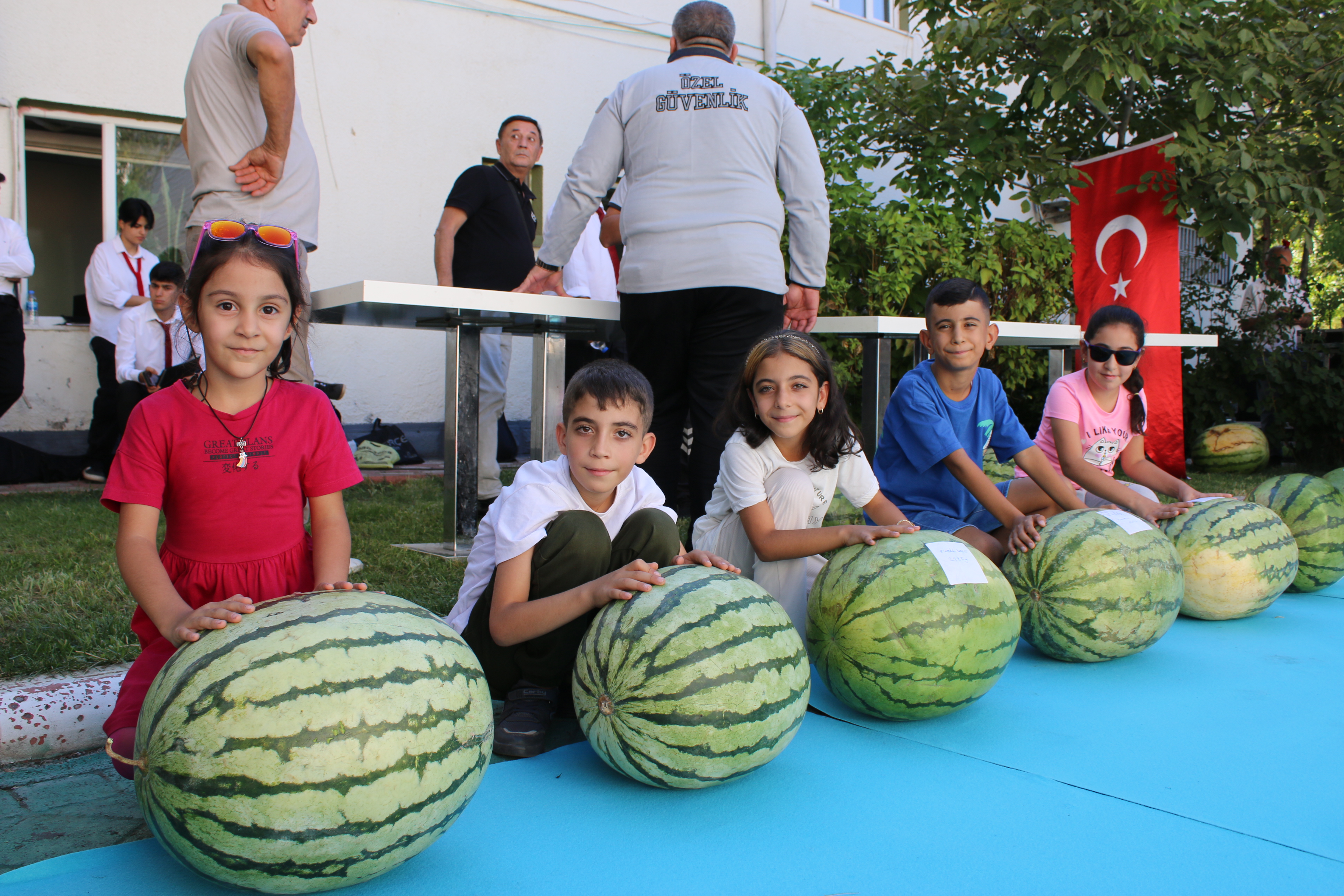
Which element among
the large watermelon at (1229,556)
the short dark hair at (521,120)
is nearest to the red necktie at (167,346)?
the short dark hair at (521,120)

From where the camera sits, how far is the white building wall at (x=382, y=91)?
21.6 feet

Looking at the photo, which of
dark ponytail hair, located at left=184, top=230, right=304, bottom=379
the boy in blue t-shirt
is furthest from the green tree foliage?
dark ponytail hair, located at left=184, top=230, right=304, bottom=379

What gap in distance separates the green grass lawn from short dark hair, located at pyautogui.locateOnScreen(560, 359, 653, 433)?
107 centimetres

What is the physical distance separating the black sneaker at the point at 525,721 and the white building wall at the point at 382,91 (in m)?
6.08

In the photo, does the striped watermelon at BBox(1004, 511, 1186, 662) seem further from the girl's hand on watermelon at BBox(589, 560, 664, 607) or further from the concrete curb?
the concrete curb

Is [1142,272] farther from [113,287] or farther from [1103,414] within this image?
[113,287]

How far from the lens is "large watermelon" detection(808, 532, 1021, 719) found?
2.13 m

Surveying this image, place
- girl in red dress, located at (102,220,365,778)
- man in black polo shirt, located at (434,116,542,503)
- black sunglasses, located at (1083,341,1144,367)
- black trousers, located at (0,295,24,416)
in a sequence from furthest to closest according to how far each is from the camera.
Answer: black trousers, located at (0,295,24,416) → man in black polo shirt, located at (434,116,542,503) → black sunglasses, located at (1083,341,1144,367) → girl in red dress, located at (102,220,365,778)

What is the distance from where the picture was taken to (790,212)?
368 centimetres

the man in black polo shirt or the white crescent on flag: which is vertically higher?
the white crescent on flag

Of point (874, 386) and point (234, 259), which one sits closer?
point (234, 259)

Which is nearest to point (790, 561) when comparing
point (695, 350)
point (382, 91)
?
point (695, 350)

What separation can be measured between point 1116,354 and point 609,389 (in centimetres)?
243

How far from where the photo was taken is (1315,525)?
11.9 feet
